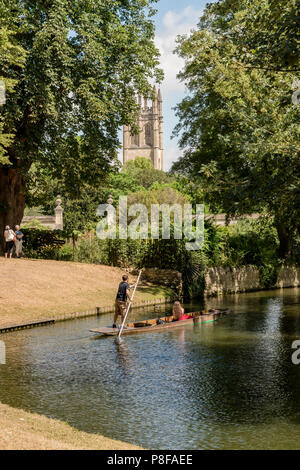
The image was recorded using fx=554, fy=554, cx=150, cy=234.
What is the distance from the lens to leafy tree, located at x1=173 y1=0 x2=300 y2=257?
17.7 m

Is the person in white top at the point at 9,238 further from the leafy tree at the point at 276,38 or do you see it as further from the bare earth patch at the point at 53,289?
the leafy tree at the point at 276,38

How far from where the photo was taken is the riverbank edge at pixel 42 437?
8055mm

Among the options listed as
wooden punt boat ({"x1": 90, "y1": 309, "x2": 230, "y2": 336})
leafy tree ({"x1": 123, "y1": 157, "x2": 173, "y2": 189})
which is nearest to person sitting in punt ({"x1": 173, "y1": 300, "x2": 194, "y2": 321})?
wooden punt boat ({"x1": 90, "y1": 309, "x2": 230, "y2": 336})

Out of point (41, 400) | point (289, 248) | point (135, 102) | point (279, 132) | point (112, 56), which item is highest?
point (112, 56)

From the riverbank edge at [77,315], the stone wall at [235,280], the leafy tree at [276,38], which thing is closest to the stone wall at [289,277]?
the stone wall at [235,280]

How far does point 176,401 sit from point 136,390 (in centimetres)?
133

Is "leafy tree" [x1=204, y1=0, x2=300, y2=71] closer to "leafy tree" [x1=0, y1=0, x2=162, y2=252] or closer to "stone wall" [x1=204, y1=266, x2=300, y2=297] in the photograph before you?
"leafy tree" [x1=0, y1=0, x2=162, y2=252]

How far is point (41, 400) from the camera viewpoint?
12.7 meters

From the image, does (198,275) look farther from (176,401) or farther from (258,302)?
(176,401)

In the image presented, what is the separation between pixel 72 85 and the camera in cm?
3144

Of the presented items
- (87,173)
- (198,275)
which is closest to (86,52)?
(87,173)

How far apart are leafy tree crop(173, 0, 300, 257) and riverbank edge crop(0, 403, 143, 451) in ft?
32.6

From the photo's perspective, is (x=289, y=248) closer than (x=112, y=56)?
No

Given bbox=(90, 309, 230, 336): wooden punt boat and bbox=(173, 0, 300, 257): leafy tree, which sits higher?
bbox=(173, 0, 300, 257): leafy tree
